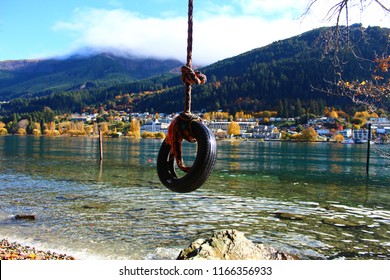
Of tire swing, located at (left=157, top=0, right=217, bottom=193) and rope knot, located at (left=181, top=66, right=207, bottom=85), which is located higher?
rope knot, located at (left=181, top=66, right=207, bottom=85)

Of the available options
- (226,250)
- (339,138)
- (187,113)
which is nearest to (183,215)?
(226,250)

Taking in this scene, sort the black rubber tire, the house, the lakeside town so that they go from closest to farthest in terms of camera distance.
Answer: the black rubber tire → the house → the lakeside town

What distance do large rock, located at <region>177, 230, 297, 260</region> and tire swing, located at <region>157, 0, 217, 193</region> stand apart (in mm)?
3277

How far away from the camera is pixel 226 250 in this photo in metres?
8.05

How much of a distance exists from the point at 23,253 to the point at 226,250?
5.71m

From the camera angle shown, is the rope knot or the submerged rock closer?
the rope knot

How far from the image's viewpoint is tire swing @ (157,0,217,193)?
4.51 metres

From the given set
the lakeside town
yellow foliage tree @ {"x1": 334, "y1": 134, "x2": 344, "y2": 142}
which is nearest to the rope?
the lakeside town

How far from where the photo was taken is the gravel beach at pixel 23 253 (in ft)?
30.4

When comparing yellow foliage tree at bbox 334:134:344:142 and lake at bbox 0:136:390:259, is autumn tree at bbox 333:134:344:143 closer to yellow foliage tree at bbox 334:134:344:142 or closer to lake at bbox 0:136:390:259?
yellow foliage tree at bbox 334:134:344:142

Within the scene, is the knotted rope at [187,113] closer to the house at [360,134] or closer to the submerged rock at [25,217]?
the submerged rock at [25,217]

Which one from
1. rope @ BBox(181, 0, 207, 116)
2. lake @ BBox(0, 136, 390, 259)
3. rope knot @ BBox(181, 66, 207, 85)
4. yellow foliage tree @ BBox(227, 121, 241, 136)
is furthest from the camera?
yellow foliage tree @ BBox(227, 121, 241, 136)

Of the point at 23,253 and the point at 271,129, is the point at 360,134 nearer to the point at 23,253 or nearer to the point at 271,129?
the point at 271,129
